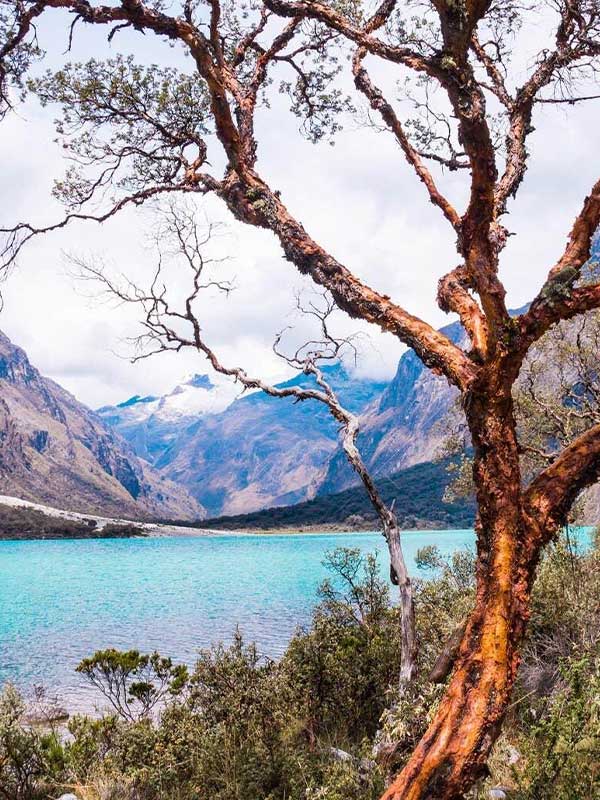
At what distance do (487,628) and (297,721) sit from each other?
6.61 meters

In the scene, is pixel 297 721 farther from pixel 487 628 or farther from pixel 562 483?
pixel 562 483

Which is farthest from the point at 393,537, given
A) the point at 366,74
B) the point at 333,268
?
the point at 366,74

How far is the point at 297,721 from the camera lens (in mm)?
9328

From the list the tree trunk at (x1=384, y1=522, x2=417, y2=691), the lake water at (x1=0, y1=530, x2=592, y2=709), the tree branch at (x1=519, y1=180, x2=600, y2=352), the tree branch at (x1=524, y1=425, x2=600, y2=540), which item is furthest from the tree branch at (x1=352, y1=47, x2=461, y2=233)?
the lake water at (x1=0, y1=530, x2=592, y2=709)

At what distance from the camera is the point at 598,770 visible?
194 inches

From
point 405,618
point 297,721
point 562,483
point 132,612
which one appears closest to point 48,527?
point 132,612

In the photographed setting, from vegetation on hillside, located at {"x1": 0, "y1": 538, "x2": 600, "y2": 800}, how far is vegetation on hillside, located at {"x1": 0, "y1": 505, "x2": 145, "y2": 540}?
16909 cm

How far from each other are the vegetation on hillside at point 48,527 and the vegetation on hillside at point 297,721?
555 ft

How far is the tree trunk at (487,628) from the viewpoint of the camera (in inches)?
139

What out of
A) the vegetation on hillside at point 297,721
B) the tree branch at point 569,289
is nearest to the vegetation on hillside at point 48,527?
the vegetation on hillside at point 297,721

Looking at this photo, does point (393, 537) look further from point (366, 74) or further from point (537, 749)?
point (366, 74)

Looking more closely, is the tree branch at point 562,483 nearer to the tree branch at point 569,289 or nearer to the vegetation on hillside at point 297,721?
the tree branch at point 569,289

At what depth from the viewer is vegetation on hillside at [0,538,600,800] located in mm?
7359

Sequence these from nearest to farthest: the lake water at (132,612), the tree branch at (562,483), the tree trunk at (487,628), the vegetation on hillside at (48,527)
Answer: the tree trunk at (487,628)
the tree branch at (562,483)
the lake water at (132,612)
the vegetation on hillside at (48,527)
